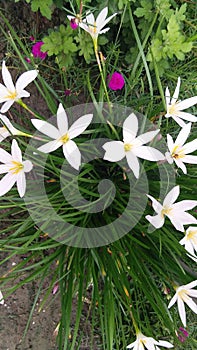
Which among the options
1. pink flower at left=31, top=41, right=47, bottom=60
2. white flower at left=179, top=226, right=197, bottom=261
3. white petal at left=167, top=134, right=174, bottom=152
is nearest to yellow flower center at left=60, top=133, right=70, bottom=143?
white petal at left=167, top=134, right=174, bottom=152

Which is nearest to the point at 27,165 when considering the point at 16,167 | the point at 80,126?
the point at 16,167

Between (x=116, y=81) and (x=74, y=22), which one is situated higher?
(x=74, y=22)

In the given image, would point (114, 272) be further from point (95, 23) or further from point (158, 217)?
point (95, 23)

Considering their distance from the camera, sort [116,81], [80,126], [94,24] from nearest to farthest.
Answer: [80,126] < [94,24] < [116,81]

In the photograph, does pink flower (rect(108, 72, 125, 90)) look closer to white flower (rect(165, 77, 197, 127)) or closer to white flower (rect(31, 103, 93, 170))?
white flower (rect(165, 77, 197, 127))

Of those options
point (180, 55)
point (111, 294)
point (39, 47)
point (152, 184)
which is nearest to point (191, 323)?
point (111, 294)

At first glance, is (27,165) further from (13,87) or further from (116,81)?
(116,81)
